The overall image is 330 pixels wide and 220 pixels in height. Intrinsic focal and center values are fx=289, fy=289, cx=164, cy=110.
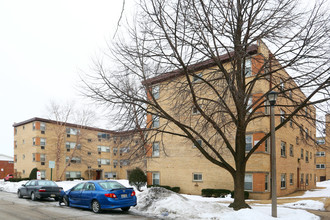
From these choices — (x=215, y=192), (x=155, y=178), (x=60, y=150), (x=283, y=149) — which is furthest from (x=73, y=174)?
(x=283, y=149)

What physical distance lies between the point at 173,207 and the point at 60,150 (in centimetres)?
3740

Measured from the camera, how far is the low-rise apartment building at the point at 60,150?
45594 millimetres

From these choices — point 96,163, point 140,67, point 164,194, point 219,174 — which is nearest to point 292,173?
point 219,174

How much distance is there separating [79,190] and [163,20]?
875cm

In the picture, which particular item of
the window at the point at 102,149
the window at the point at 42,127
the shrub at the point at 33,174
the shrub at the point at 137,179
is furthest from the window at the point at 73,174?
the shrub at the point at 137,179

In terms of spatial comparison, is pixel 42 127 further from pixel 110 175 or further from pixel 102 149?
pixel 110 175

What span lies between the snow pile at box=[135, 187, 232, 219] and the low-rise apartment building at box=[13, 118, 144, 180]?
1206 inches

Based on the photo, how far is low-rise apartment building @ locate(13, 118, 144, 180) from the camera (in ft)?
150

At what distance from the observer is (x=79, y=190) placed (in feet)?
45.1

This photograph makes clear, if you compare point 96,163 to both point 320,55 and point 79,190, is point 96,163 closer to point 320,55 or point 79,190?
point 79,190

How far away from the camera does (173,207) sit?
12359 mm

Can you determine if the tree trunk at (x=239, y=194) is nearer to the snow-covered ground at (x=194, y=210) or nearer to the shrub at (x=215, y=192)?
the snow-covered ground at (x=194, y=210)

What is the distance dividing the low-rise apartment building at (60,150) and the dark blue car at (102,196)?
30.7 meters

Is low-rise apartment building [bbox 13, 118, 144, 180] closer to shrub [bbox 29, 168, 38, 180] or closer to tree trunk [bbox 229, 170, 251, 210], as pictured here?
shrub [bbox 29, 168, 38, 180]
